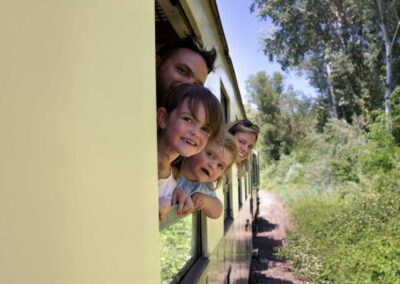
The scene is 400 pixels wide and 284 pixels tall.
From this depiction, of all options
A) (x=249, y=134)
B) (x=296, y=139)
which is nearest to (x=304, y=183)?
(x=296, y=139)

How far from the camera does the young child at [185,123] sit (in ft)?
4.25

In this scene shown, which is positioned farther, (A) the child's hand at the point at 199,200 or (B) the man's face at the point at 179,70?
(A) the child's hand at the point at 199,200

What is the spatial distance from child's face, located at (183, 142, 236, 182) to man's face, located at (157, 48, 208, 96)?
0.31m

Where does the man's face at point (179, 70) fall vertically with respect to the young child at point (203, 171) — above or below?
above

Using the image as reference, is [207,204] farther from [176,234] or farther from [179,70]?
[179,70]

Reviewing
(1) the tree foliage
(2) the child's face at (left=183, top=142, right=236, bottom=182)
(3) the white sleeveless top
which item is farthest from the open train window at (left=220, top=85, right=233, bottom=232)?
(1) the tree foliage

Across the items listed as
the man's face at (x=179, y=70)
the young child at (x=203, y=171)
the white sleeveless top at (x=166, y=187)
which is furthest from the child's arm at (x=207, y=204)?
the man's face at (x=179, y=70)

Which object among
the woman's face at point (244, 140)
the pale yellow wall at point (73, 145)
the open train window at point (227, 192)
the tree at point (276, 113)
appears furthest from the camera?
the tree at point (276, 113)

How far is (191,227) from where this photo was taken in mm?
2047

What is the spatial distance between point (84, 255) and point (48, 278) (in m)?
0.10

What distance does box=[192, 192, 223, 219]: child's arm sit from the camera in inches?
69.6

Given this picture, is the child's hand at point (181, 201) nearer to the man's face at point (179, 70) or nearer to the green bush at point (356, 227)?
the man's face at point (179, 70)

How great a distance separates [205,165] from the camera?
1.72 meters

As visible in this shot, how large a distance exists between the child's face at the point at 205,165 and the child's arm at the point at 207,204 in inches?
3.1
